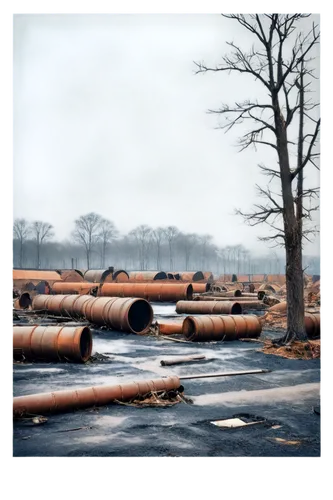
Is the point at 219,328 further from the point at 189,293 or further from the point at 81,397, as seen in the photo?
the point at 189,293

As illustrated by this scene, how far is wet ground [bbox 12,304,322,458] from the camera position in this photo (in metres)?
5.19

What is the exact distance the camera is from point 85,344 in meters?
10.5

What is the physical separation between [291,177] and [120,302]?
639cm

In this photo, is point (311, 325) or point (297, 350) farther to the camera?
point (311, 325)

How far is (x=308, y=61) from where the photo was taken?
7.81 m

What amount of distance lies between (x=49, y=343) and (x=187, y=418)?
14.3 feet

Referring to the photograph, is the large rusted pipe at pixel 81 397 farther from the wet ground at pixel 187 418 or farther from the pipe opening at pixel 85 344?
the pipe opening at pixel 85 344

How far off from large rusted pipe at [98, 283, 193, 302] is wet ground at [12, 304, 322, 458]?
48.0ft

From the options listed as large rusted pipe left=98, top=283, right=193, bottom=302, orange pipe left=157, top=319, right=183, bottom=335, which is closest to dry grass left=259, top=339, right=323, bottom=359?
orange pipe left=157, top=319, right=183, bottom=335

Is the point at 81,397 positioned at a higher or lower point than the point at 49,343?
lower

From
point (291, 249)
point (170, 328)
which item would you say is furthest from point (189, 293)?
point (291, 249)

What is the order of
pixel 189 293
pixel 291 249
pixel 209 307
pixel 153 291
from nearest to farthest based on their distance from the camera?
pixel 291 249 → pixel 209 307 → pixel 153 291 → pixel 189 293

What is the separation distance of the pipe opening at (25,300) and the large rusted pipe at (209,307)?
818cm

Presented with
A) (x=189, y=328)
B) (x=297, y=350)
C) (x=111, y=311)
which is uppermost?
(x=111, y=311)
